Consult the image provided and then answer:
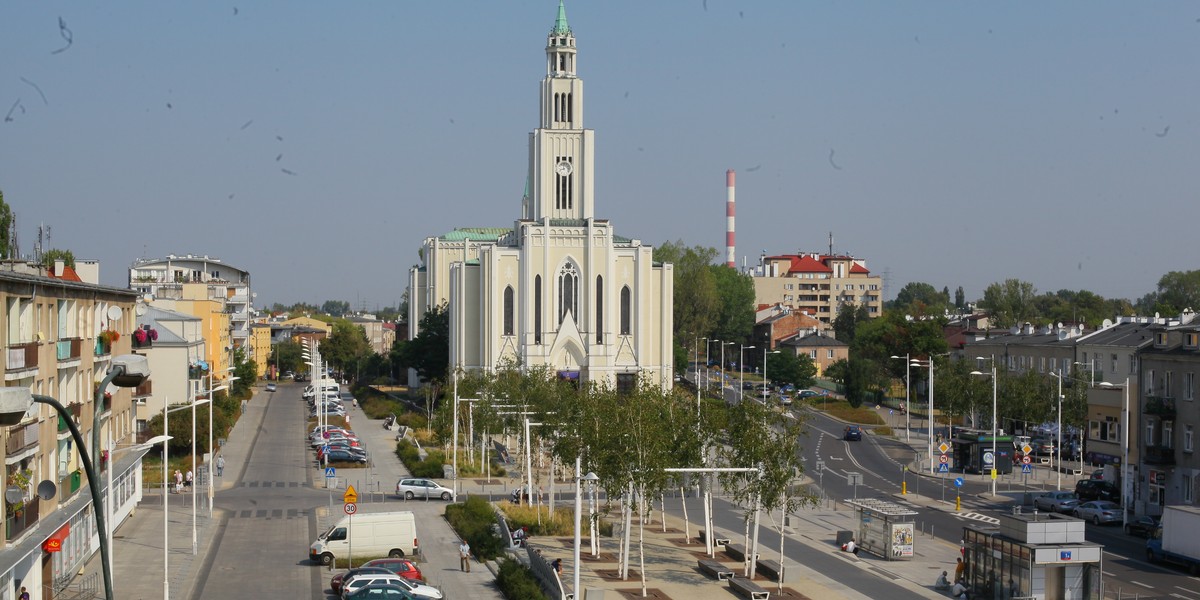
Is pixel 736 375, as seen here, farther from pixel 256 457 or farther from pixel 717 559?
pixel 717 559

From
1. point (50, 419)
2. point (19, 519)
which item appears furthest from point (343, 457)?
point (19, 519)

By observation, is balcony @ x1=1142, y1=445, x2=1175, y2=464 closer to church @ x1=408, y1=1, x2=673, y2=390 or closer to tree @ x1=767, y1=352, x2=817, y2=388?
church @ x1=408, y1=1, x2=673, y2=390

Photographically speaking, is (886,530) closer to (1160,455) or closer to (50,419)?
(1160,455)

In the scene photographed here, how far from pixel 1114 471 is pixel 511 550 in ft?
98.7

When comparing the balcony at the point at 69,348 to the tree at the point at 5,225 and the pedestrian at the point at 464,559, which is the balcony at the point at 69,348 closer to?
the pedestrian at the point at 464,559

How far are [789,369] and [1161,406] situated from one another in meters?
65.3

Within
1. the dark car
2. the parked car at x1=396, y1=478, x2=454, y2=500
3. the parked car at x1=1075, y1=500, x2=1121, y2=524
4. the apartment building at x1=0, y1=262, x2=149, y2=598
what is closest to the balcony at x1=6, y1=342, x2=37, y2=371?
the apartment building at x1=0, y1=262, x2=149, y2=598

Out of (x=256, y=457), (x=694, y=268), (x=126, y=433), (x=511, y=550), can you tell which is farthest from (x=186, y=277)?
(x=511, y=550)

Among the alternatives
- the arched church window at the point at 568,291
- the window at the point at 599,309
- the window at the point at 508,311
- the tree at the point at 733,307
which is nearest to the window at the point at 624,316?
the window at the point at 599,309

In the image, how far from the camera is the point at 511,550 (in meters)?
41.3

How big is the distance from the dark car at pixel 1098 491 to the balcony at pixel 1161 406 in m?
3.96

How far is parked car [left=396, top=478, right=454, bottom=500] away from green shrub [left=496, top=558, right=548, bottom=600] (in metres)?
20.0

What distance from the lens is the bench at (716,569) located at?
3869 cm

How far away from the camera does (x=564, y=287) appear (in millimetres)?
100500
